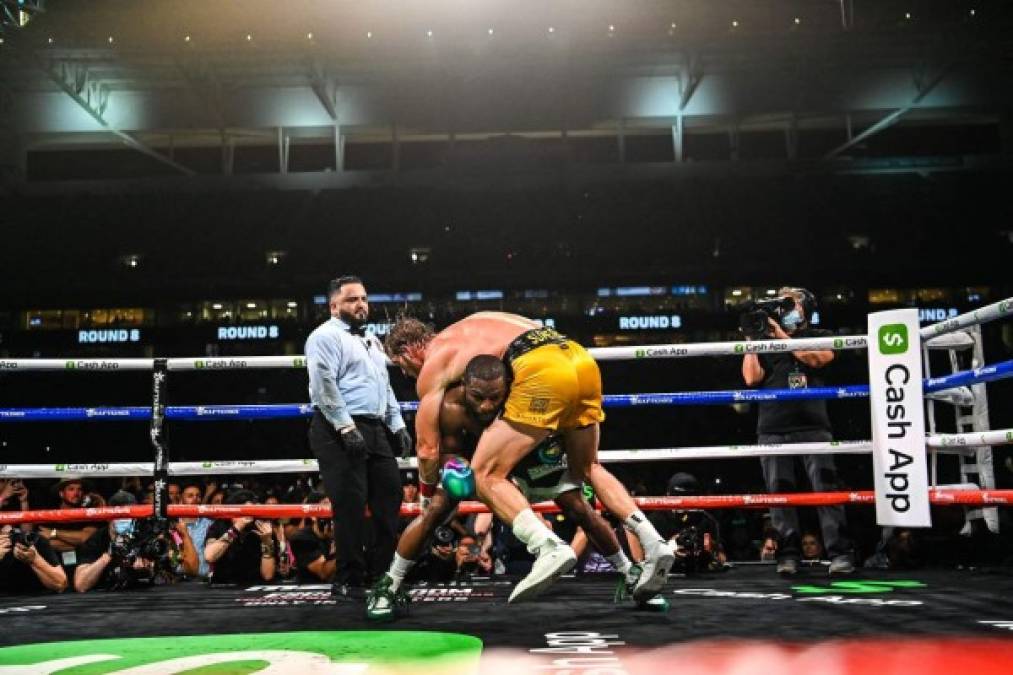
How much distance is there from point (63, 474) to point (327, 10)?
11.1 m

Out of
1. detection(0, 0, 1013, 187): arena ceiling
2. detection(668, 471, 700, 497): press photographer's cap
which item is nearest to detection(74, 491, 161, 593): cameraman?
detection(668, 471, 700, 497): press photographer's cap

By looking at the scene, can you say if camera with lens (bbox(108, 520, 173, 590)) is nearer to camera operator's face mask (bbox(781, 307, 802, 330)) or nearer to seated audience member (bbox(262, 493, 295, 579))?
seated audience member (bbox(262, 493, 295, 579))

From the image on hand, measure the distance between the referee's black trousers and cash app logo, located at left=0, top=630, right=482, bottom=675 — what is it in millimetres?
976

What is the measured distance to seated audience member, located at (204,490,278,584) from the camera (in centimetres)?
436

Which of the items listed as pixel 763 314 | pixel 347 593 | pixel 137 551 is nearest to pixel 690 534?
pixel 763 314

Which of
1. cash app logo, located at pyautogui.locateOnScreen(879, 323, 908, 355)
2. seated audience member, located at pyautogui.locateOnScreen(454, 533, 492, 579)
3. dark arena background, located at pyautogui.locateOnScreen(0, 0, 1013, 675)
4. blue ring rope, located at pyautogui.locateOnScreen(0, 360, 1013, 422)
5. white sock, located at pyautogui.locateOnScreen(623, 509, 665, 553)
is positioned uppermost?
dark arena background, located at pyautogui.locateOnScreen(0, 0, 1013, 675)

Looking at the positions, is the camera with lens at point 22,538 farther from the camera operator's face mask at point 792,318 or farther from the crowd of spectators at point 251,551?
the camera operator's face mask at point 792,318

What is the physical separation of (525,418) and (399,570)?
0.64 meters

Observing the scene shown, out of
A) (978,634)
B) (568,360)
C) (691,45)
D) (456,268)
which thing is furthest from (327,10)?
(978,634)

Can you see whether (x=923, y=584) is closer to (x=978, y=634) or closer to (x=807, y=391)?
(x=807, y=391)

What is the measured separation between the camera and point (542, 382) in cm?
282

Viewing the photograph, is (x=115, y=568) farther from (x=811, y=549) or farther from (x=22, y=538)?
(x=811, y=549)

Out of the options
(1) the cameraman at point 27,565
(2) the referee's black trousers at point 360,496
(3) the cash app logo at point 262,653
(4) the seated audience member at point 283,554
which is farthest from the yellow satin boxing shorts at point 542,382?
(1) the cameraman at point 27,565

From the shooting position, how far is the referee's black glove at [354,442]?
349 cm
